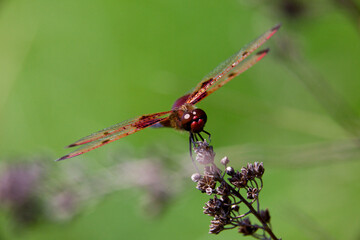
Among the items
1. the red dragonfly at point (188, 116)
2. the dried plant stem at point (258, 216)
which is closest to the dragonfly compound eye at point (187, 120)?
the red dragonfly at point (188, 116)

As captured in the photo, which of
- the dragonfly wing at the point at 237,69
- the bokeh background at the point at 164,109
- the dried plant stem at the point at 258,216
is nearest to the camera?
the dried plant stem at the point at 258,216

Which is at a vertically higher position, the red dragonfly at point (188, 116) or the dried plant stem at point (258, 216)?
the red dragonfly at point (188, 116)

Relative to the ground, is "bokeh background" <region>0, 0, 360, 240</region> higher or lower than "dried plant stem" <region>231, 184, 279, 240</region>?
higher

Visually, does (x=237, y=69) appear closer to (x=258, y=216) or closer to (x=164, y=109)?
(x=258, y=216)

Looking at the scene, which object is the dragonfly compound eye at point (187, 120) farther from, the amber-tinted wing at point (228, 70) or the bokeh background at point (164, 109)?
the bokeh background at point (164, 109)

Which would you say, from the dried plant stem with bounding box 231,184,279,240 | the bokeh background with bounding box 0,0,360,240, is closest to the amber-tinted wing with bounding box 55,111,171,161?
the dried plant stem with bounding box 231,184,279,240

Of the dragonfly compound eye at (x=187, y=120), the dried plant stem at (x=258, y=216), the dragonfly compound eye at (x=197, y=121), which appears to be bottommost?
the dried plant stem at (x=258, y=216)

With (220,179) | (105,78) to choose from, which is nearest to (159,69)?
(105,78)

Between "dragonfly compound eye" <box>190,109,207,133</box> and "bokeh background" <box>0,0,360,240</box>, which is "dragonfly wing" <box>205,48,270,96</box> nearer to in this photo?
"dragonfly compound eye" <box>190,109,207,133</box>
